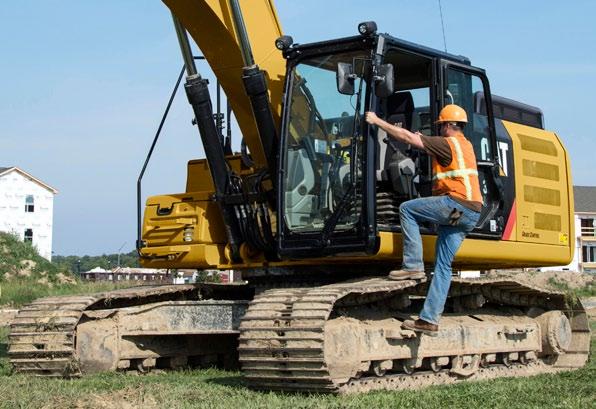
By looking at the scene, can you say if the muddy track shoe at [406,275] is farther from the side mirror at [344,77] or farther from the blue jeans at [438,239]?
the side mirror at [344,77]

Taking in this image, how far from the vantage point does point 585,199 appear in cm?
9731

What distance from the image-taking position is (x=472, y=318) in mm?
11812

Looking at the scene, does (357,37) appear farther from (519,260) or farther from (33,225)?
(33,225)

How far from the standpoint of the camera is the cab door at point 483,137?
11359mm

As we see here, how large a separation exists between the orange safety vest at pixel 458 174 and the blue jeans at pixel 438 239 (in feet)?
0.36

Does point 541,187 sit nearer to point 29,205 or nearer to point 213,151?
point 213,151

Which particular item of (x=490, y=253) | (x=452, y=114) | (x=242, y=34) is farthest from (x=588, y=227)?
(x=242, y=34)

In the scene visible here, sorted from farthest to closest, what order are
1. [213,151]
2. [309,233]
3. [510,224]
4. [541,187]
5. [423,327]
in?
[541,187] → [510,224] → [213,151] → [309,233] → [423,327]

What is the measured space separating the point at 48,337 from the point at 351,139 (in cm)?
359

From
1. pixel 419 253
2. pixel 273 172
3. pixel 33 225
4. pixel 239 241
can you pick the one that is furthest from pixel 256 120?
pixel 33 225

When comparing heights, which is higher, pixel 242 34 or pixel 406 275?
pixel 242 34

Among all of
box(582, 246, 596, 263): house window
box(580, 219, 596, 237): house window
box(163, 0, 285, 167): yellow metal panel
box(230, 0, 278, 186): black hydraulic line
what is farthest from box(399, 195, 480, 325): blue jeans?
box(582, 246, 596, 263): house window

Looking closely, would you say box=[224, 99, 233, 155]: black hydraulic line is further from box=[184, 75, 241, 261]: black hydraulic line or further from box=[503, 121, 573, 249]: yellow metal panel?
box=[503, 121, 573, 249]: yellow metal panel

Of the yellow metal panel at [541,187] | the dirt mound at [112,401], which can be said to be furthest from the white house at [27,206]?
the dirt mound at [112,401]
